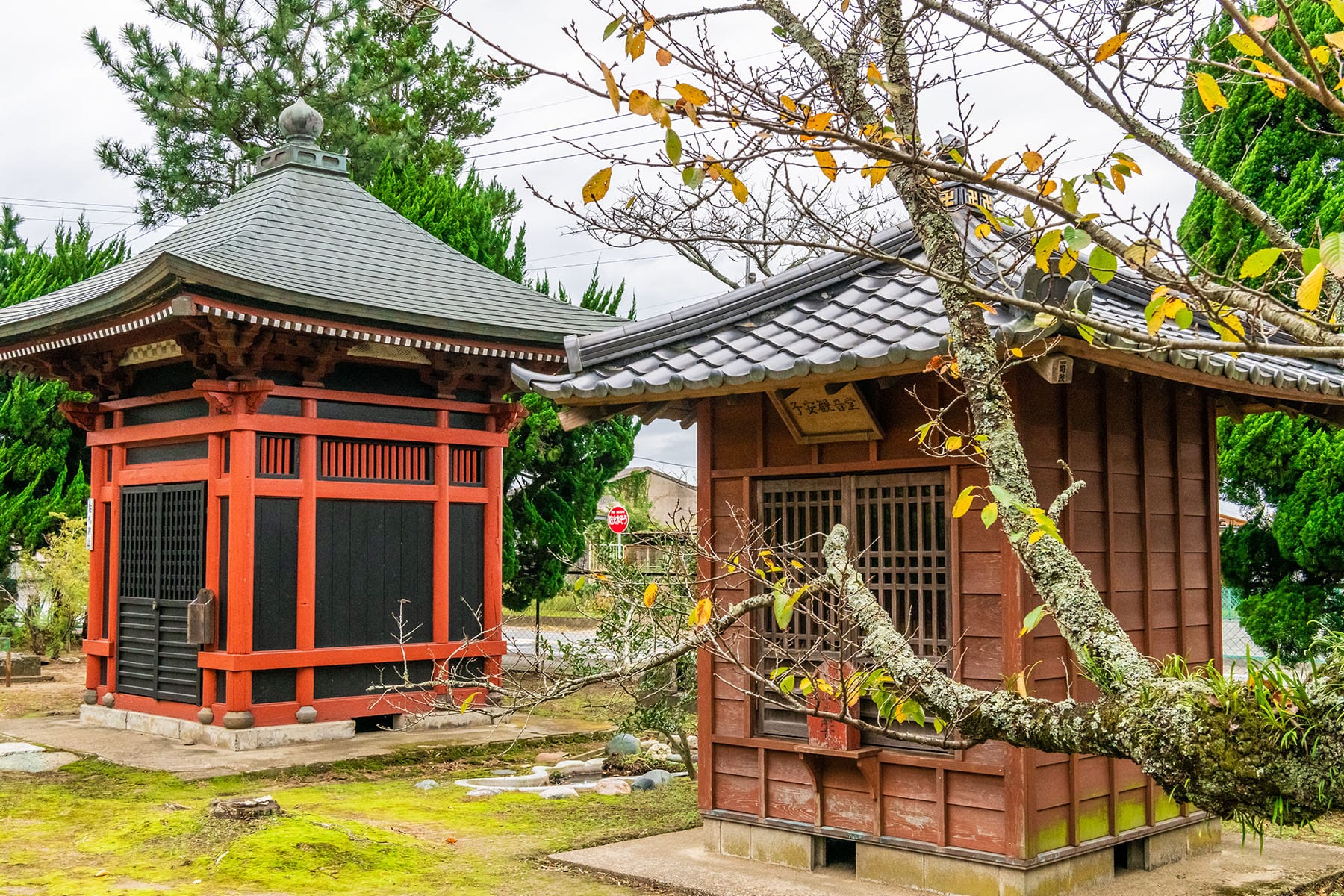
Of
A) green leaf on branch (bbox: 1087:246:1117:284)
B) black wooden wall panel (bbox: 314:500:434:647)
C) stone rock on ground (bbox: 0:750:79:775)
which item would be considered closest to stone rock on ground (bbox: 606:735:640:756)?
black wooden wall panel (bbox: 314:500:434:647)

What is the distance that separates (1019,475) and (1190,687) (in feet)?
2.41

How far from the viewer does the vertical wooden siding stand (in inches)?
229

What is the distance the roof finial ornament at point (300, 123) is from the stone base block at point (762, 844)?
10167mm

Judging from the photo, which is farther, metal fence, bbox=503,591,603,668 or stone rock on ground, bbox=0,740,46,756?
metal fence, bbox=503,591,603,668

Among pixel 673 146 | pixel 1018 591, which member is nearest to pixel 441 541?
pixel 1018 591

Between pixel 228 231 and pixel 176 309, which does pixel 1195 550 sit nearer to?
pixel 176 309

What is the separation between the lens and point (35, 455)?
1980cm

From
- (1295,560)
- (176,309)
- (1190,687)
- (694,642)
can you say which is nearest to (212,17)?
(176,309)

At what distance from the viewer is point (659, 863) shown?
259 inches

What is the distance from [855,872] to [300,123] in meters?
11.0

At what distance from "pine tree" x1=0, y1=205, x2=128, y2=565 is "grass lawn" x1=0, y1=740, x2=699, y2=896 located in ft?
35.7

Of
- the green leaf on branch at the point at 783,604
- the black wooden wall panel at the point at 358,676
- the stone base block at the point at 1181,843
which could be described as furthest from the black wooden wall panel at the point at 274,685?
the green leaf on branch at the point at 783,604

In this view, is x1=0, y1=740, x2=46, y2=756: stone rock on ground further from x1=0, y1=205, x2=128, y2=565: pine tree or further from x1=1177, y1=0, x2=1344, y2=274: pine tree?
x1=1177, y1=0, x2=1344, y2=274: pine tree

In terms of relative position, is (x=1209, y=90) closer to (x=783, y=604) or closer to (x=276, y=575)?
(x=783, y=604)
